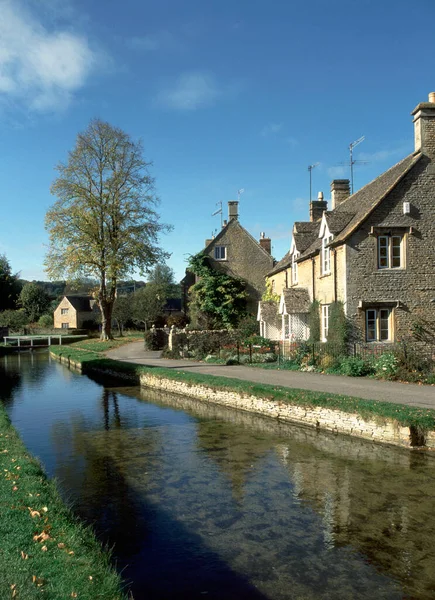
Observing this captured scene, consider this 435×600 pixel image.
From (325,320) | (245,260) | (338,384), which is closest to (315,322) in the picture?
(325,320)

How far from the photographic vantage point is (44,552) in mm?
5430

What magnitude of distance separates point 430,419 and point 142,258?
3365cm

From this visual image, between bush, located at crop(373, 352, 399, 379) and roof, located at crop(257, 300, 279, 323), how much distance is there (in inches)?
519

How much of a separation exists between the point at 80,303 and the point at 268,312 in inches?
1966

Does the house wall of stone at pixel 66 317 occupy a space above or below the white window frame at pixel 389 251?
below

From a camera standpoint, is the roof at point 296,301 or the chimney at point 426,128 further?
the roof at point 296,301

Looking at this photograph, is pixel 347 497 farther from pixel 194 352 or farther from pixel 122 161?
pixel 122 161

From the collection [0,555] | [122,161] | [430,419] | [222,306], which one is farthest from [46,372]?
A: [0,555]

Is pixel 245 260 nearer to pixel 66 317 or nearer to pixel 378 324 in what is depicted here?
pixel 378 324

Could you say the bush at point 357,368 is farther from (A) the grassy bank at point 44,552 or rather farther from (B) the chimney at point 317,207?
(B) the chimney at point 317,207

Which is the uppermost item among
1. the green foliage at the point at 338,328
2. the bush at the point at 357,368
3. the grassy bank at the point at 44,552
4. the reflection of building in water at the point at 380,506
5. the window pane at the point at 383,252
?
the window pane at the point at 383,252

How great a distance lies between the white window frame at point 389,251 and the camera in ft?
71.5

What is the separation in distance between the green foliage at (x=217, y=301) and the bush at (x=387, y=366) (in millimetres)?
20583

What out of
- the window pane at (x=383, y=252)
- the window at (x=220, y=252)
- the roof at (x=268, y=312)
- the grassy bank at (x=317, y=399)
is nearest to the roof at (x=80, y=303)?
the window at (x=220, y=252)
